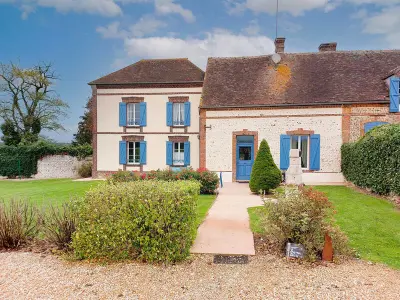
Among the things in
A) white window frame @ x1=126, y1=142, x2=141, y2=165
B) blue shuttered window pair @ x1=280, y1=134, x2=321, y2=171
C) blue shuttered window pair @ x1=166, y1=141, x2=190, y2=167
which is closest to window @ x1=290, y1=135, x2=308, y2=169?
blue shuttered window pair @ x1=280, y1=134, x2=321, y2=171

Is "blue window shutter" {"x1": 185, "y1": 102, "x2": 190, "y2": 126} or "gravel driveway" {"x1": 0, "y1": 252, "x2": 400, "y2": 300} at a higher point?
"blue window shutter" {"x1": 185, "y1": 102, "x2": 190, "y2": 126}

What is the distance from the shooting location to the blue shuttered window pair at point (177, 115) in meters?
17.6

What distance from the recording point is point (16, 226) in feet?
15.7

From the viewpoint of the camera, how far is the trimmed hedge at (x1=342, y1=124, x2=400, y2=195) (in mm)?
8734

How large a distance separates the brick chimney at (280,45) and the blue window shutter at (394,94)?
625 cm

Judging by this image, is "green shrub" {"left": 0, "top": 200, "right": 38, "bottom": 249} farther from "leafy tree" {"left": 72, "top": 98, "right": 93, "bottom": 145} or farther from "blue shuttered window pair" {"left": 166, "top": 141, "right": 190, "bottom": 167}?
"leafy tree" {"left": 72, "top": 98, "right": 93, "bottom": 145}

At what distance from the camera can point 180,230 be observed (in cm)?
405

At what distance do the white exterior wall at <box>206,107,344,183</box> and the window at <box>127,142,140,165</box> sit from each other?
217 inches

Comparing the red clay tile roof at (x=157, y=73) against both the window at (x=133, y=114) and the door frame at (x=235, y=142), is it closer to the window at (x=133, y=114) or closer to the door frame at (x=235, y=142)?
the window at (x=133, y=114)

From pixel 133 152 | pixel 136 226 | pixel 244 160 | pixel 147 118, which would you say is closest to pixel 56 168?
pixel 133 152

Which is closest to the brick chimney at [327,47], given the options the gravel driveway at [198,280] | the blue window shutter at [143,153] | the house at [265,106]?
the house at [265,106]

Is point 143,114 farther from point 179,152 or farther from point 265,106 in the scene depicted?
point 265,106

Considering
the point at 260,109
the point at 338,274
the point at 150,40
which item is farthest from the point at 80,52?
the point at 338,274

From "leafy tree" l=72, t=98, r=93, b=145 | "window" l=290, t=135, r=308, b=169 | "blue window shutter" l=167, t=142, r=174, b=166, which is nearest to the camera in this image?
"window" l=290, t=135, r=308, b=169
